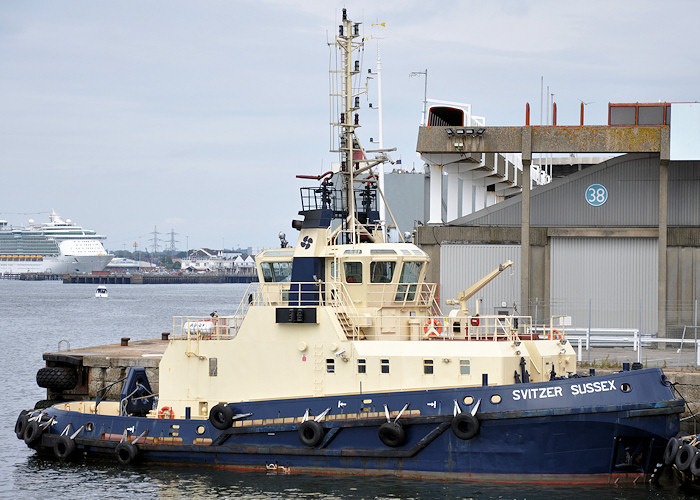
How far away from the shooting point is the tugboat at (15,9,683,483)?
1664cm

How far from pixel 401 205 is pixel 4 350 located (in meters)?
25.6

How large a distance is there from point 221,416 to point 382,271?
4.13 meters

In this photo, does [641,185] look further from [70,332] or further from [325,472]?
[70,332]

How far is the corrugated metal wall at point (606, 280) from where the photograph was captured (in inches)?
1142

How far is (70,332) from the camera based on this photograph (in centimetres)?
5594

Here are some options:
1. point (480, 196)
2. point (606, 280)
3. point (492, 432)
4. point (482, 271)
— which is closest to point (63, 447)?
point (492, 432)

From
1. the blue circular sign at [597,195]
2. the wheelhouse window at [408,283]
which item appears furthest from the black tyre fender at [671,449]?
the blue circular sign at [597,195]

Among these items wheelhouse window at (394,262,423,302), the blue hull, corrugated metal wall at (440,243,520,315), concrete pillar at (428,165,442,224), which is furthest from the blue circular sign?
the blue hull

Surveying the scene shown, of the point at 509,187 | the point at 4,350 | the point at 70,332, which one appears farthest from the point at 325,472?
the point at 70,332

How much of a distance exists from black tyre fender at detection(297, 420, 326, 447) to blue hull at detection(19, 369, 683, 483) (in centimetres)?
9

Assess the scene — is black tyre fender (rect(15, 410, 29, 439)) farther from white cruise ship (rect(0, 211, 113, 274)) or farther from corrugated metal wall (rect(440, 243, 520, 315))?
white cruise ship (rect(0, 211, 113, 274))

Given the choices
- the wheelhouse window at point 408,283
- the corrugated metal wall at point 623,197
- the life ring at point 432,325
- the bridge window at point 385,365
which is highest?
the corrugated metal wall at point 623,197

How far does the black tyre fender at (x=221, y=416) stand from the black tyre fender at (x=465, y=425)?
428cm

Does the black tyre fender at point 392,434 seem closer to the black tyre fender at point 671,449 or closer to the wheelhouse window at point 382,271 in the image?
the wheelhouse window at point 382,271
